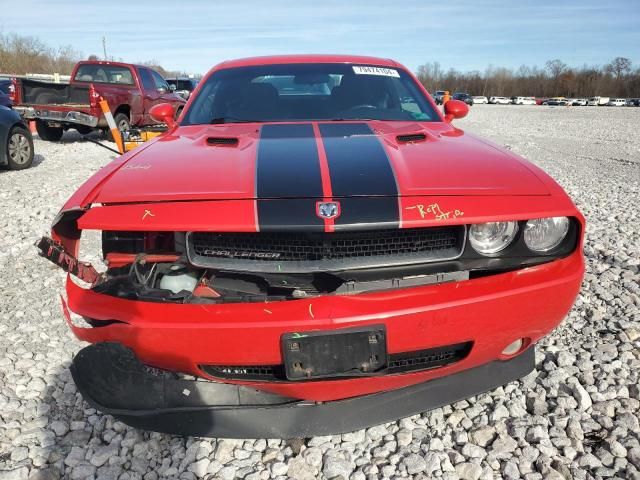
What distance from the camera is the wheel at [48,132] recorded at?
427 inches

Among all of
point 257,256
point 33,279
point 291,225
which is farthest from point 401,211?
point 33,279

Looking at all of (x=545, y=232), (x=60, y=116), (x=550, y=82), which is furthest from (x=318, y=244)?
(x=550, y=82)

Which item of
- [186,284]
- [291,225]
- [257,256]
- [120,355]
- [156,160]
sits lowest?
[120,355]

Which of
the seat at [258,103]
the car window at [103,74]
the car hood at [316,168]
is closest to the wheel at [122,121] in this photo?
the car window at [103,74]

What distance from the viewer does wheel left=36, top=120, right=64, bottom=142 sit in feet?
35.6

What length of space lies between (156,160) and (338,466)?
139 centimetres

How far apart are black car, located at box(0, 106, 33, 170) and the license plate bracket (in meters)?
7.19

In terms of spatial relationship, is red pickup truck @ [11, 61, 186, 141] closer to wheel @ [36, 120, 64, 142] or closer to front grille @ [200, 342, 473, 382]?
wheel @ [36, 120, 64, 142]

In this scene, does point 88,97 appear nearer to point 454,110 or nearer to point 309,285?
point 454,110

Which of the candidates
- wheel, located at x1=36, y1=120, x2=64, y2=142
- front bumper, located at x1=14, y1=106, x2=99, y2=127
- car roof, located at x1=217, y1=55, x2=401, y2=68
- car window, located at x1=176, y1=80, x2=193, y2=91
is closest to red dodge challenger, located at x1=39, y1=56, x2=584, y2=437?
car roof, located at x1=217, y1=55, x2=401, y2=68

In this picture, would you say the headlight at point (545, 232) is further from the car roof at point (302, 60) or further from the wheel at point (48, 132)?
the wheel at point (48, 132)

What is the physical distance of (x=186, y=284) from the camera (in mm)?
1792

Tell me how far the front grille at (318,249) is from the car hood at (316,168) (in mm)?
137

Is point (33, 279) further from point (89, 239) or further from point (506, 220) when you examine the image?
point (506, 220)
